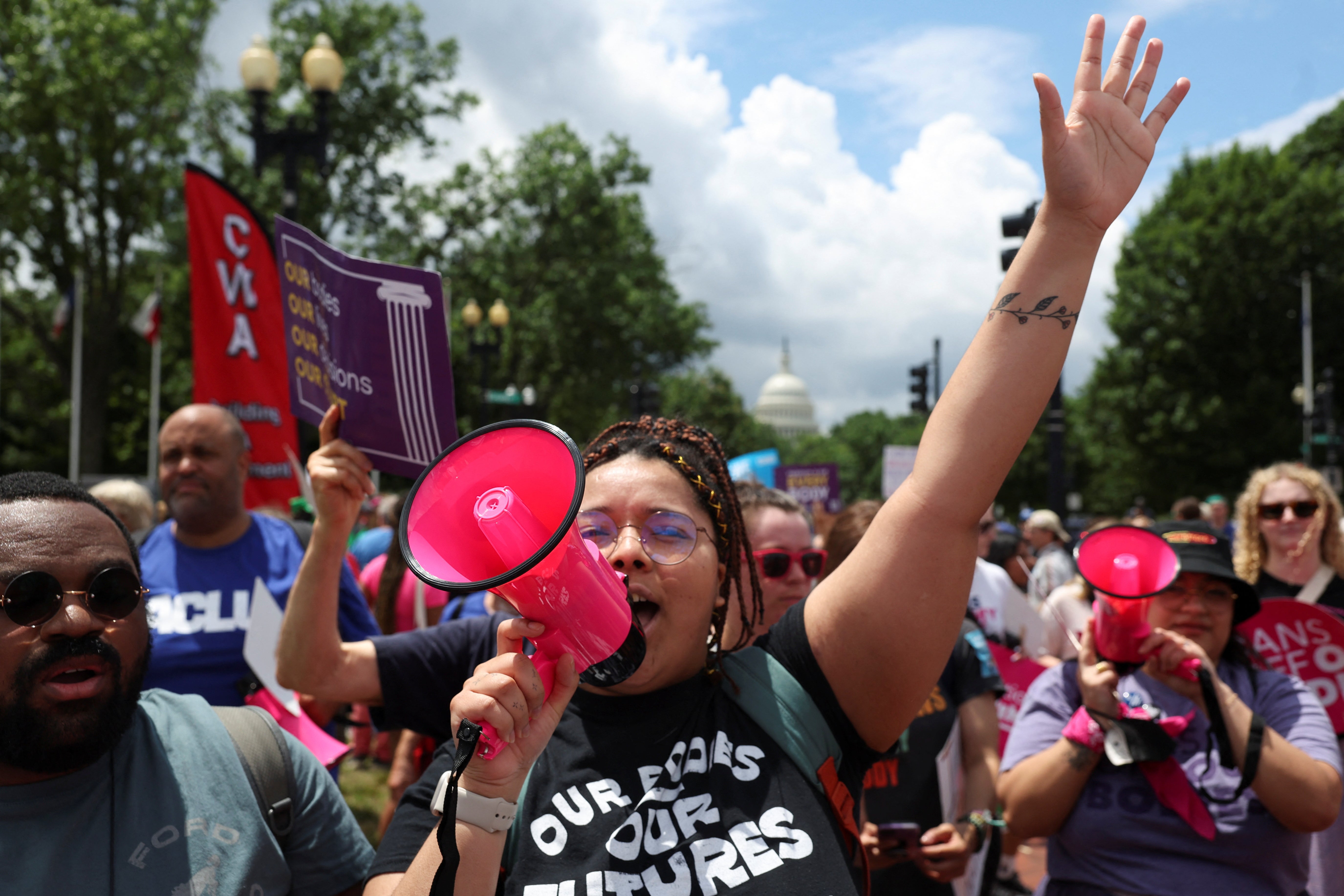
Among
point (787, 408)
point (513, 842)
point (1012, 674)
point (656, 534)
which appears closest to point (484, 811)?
point (513, 842)

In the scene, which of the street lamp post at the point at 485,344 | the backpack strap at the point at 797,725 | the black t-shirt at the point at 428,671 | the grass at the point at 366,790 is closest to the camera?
the backpack strap at the point at 797,725

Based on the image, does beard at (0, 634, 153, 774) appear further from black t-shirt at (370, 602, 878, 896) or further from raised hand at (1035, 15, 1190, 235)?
raised hand at (1035, 15, 1190, 235)

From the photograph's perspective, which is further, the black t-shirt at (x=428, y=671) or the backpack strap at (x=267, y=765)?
the black t-shirt at (x=428, y=671)

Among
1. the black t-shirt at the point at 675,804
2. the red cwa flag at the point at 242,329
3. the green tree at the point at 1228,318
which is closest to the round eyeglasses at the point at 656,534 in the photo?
the black t-shirt at the point at 675,804

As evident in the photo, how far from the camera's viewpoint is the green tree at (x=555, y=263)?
→ 77.0 feet

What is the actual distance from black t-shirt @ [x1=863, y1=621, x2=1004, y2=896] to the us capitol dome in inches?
4842

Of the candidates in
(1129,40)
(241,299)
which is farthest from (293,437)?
(1129,40)

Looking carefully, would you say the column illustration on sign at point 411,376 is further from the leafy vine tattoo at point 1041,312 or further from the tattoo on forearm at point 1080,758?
the tattoo on forearm at point 1080,758

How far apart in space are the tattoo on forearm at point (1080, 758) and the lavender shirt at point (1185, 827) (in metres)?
0.07

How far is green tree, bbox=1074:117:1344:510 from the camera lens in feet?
83.0

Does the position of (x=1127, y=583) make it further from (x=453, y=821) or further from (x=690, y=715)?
(x=453, y=821)

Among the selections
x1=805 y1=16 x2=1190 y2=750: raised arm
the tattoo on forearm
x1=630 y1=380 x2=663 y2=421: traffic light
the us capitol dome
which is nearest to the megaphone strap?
x1=805 y1=16 x2=1190 y2=750: raised arm

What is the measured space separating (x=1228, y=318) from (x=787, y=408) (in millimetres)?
104613

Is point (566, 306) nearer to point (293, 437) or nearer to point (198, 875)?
point (293, 437)
